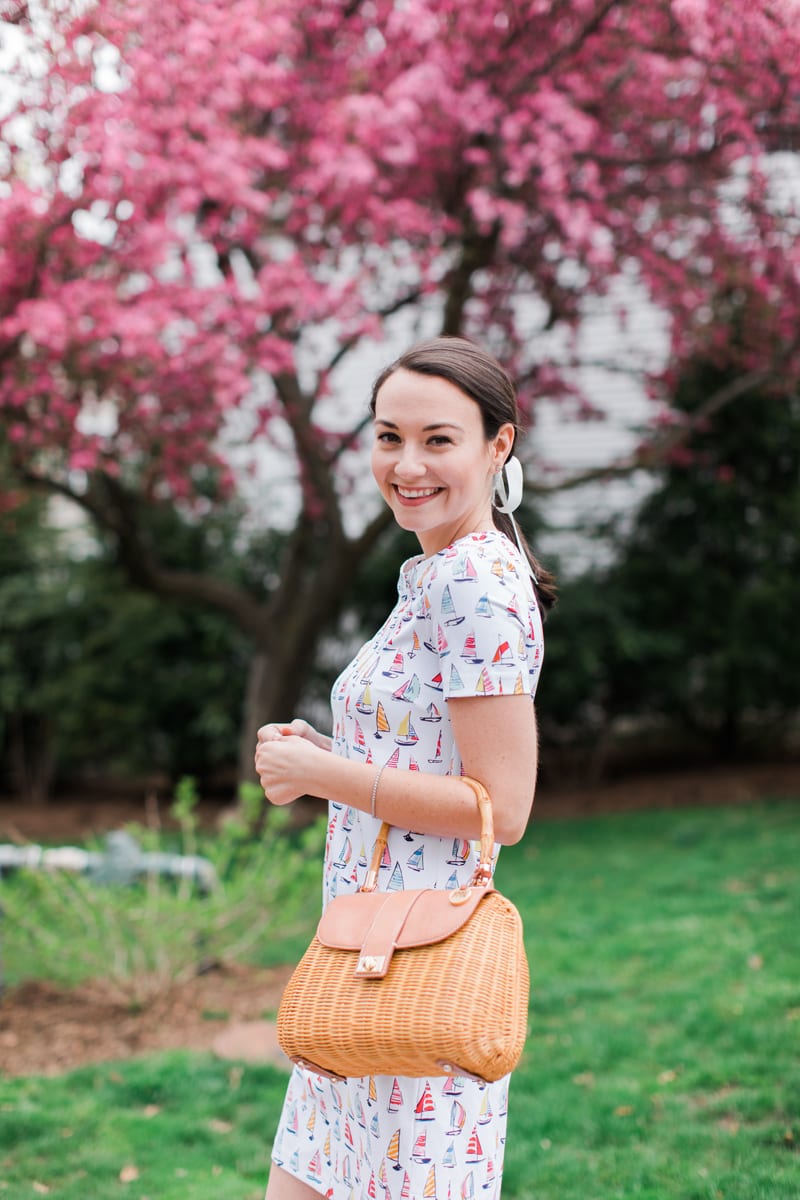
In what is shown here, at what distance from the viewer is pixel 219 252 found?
6555 millimetres

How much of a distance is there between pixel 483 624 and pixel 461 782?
0.73 feet

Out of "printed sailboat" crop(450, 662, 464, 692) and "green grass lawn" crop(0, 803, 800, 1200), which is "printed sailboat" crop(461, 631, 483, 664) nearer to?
"printed sailboat" crop(450, 662, 464, 692)

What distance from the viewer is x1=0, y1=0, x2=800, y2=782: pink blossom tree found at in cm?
520

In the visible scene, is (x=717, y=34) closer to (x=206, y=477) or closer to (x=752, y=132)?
(x=752, y=132)

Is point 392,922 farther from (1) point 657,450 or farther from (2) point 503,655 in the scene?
(1) point 657,450

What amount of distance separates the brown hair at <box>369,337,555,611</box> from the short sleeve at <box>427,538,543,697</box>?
0.23 metres

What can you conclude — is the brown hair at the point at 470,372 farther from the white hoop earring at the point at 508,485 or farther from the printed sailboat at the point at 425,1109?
the printed sailboat at the point at 425,1109

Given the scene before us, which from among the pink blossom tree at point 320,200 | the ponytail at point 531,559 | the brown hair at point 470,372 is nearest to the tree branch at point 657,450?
the pink blossom tree at point 320,200

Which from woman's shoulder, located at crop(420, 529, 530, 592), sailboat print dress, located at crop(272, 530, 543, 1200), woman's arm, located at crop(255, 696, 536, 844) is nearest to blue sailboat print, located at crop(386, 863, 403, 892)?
sailboat print dress, located at crop(272, 530, 543, 1200)

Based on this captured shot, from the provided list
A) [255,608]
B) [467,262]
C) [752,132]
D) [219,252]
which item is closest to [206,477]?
[255,608]

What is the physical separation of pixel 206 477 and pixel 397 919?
7699 mm

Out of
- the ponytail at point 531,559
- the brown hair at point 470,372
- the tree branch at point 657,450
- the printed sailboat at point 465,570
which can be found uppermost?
the tree branch at point 657,450

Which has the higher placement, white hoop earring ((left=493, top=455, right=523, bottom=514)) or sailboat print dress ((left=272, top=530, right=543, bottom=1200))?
white hoop earring ((left=493, top=455, right=523, bottom=514))

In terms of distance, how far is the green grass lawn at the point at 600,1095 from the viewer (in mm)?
2928
